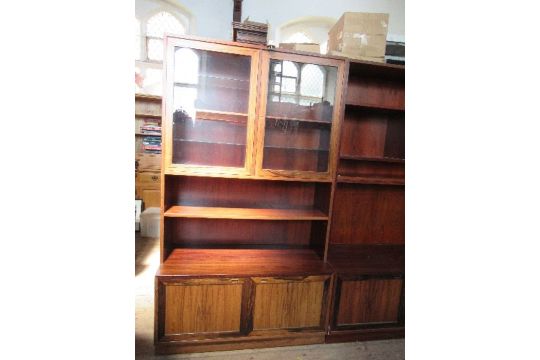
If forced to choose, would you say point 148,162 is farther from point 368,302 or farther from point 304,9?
point 368,302

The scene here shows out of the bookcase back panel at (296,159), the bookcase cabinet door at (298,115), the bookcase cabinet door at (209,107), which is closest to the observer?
the bookcase cabinet door at (209,107)

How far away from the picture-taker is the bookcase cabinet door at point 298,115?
1790mm

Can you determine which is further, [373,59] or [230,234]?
[230,234]

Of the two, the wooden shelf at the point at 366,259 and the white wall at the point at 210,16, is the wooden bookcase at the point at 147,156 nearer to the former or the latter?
the white wall at the point at 210,16

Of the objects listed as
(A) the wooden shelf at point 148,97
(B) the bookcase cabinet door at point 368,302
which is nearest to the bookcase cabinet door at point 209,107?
(B) the bookcase cabinet door at point 368,302

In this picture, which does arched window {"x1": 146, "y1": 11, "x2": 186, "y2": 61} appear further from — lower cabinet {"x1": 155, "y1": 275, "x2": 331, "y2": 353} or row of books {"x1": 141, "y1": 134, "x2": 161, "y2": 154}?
lower cabinet {"x1": 155, "y1": 275, "x2": 331, "y2": 353}

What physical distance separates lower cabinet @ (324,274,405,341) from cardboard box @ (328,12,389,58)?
163 cm

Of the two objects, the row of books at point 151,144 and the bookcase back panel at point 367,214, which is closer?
the bookcase back panel at point 367,214

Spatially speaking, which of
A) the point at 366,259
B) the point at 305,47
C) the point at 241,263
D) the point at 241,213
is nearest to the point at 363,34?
the point at 305,47

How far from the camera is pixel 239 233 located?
2.20m
